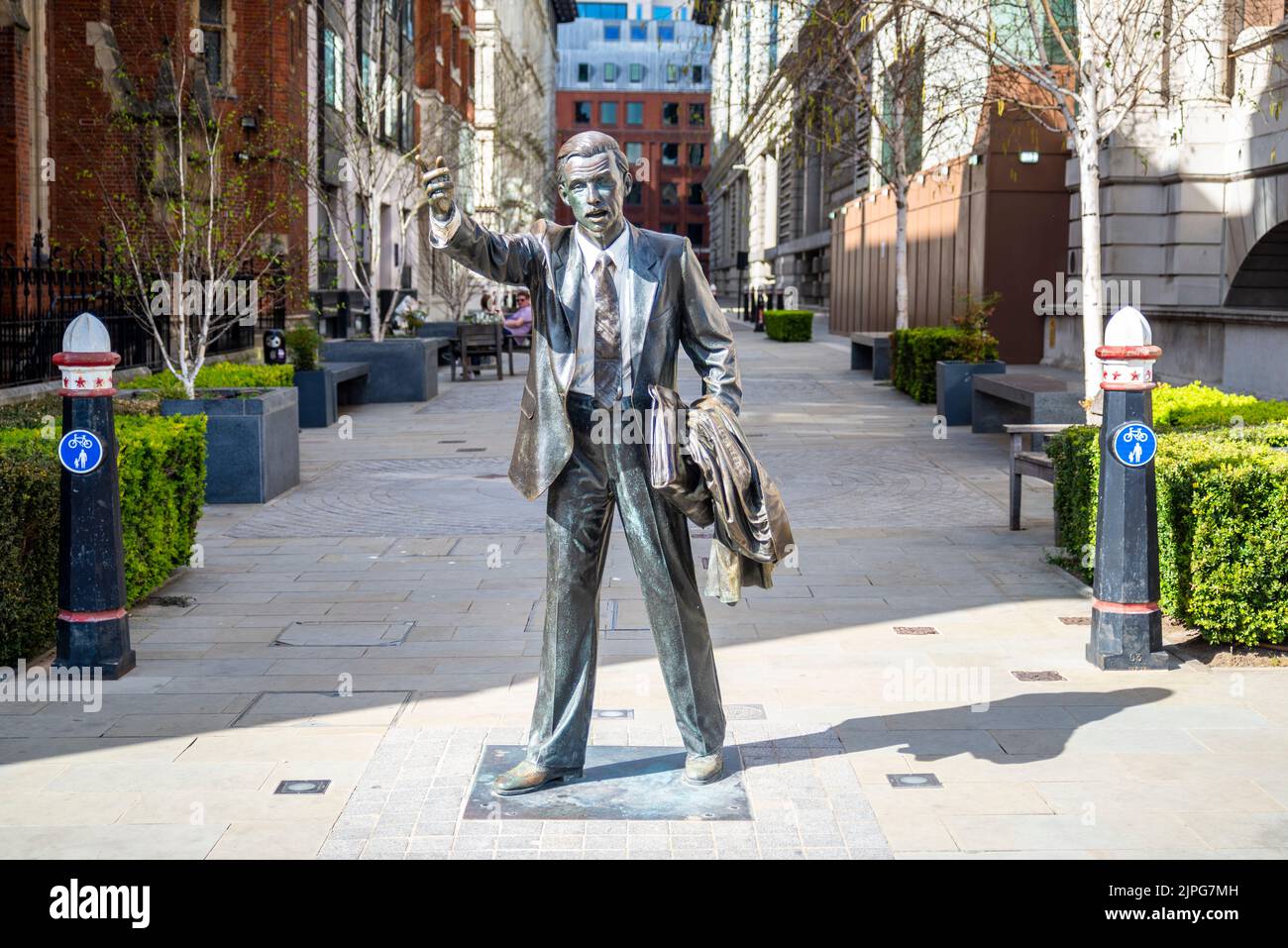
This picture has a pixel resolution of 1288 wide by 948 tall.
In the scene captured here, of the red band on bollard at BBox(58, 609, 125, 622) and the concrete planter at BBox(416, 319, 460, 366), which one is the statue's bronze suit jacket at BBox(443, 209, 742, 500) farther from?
the concrete planter at BBox(416, 319, 460, 366)

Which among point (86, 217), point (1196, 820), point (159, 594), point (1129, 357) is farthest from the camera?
point (86, 217)

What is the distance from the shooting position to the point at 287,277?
1584cm

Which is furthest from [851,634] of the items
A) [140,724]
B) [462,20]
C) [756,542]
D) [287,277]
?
[462,20]

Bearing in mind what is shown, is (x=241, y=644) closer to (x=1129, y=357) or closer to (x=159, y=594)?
(x=159, y=594)

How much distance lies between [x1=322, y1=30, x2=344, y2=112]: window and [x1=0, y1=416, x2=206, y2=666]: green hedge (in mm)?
23226

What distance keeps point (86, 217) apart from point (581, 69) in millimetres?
110223

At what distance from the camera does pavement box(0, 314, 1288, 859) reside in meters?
4.53

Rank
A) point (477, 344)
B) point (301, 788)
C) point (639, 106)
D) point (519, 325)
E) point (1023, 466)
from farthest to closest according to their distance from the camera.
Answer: point (639, 106) → point (519, 325) → point (477, 344) → point (1023, 466) → point (301, 788)

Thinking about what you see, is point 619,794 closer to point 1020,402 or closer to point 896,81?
point 1020,402

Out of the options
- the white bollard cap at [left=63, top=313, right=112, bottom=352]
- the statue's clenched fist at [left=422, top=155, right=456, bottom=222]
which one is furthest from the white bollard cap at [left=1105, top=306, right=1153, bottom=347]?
the white bollard cap at [left=63, top=313, right=112, bottom=352]

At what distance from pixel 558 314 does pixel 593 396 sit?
0.97 feet

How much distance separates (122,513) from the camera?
766cm

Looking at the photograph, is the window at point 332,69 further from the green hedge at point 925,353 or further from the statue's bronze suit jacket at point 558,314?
the statue's bronze suit jacket at point 558,314

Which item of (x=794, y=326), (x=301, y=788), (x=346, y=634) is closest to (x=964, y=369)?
(x=346, y=634)
